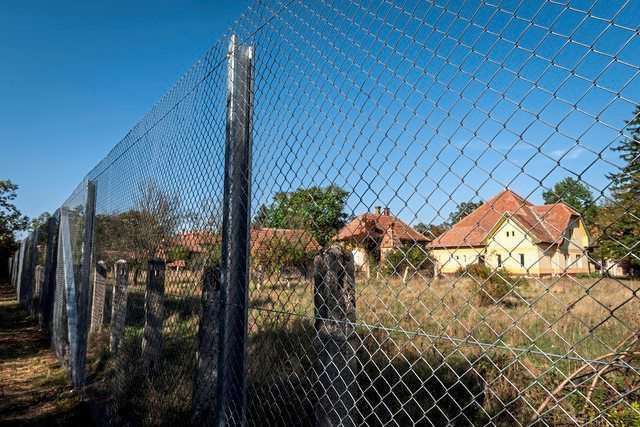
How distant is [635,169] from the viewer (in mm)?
886

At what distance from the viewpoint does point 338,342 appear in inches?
62.2

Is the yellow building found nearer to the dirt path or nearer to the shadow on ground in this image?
the shadow on ground

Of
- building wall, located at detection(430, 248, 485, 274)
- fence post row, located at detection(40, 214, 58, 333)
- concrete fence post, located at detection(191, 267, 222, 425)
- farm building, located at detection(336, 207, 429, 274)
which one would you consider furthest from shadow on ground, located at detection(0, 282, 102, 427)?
building wall, located at detection(430, 248, 485, 274)

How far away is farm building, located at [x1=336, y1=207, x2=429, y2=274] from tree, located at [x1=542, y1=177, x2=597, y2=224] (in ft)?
1.35

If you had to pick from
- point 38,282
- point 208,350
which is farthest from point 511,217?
point 38,282

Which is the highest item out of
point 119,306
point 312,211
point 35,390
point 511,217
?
point 312,211

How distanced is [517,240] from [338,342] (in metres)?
0.71

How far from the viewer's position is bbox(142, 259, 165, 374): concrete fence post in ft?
11.0

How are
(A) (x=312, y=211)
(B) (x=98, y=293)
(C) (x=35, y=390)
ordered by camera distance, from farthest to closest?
(B) (x=98, y=293) → (C) (x=35, y=390) → (A) (x=312, y=211)

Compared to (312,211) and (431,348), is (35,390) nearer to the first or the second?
(431,348)

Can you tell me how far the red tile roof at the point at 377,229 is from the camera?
137 cm

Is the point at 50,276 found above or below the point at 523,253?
above

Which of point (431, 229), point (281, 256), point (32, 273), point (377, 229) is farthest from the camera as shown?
point (32, 273)

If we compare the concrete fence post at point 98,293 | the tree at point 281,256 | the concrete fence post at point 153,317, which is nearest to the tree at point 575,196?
the tree at point 281,256
